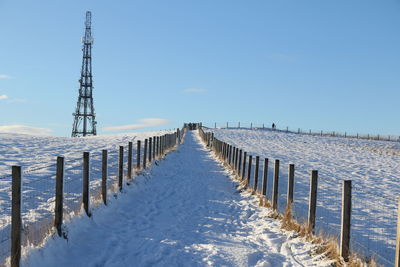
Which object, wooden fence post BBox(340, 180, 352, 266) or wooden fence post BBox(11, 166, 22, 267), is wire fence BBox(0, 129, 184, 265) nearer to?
wooden fence post BBox(11, 166, 22, 267)

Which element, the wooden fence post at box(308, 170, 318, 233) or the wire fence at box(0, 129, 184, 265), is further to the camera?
the wooden fence post at box(308, 170, 318, 233)

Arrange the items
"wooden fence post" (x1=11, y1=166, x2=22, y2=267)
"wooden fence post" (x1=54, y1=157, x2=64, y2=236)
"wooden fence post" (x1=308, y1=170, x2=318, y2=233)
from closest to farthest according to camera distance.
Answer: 1. "wooden fence post" (x1=11, y1=166, x2=22, y2=267)
2. "wooden fence post" (x1=54, y1=157, x2=64, y2=236)
3. "wooden fence post" (x1=308, y1=170, x2=318, y2=233)

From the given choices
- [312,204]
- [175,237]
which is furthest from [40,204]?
[312,204]

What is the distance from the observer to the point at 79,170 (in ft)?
51.3

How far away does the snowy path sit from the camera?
658 centimetres

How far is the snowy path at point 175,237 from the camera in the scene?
21.6 feet

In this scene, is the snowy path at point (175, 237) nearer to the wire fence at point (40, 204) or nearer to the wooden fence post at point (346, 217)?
the wire fence at point (40, 204)

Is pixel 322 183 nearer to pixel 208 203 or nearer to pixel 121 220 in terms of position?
pixel 208 203

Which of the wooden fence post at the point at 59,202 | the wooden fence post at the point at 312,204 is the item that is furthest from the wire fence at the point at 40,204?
the wooden fence post at the point at 312,204

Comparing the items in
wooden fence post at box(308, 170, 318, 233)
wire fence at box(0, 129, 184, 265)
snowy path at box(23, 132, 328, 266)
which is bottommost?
snowy path at box(23, 132, 328, 266)

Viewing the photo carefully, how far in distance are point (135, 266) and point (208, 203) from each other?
602cm

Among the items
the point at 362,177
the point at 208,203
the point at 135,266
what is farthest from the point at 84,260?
the point at 362,177

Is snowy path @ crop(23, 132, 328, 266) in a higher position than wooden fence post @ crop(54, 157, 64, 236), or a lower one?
lower

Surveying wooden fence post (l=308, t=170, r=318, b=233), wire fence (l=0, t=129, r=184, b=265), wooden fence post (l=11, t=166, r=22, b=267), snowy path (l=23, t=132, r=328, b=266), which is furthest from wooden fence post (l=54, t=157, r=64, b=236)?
wooden fence post (l=308, t=170, r=318, b=233)
